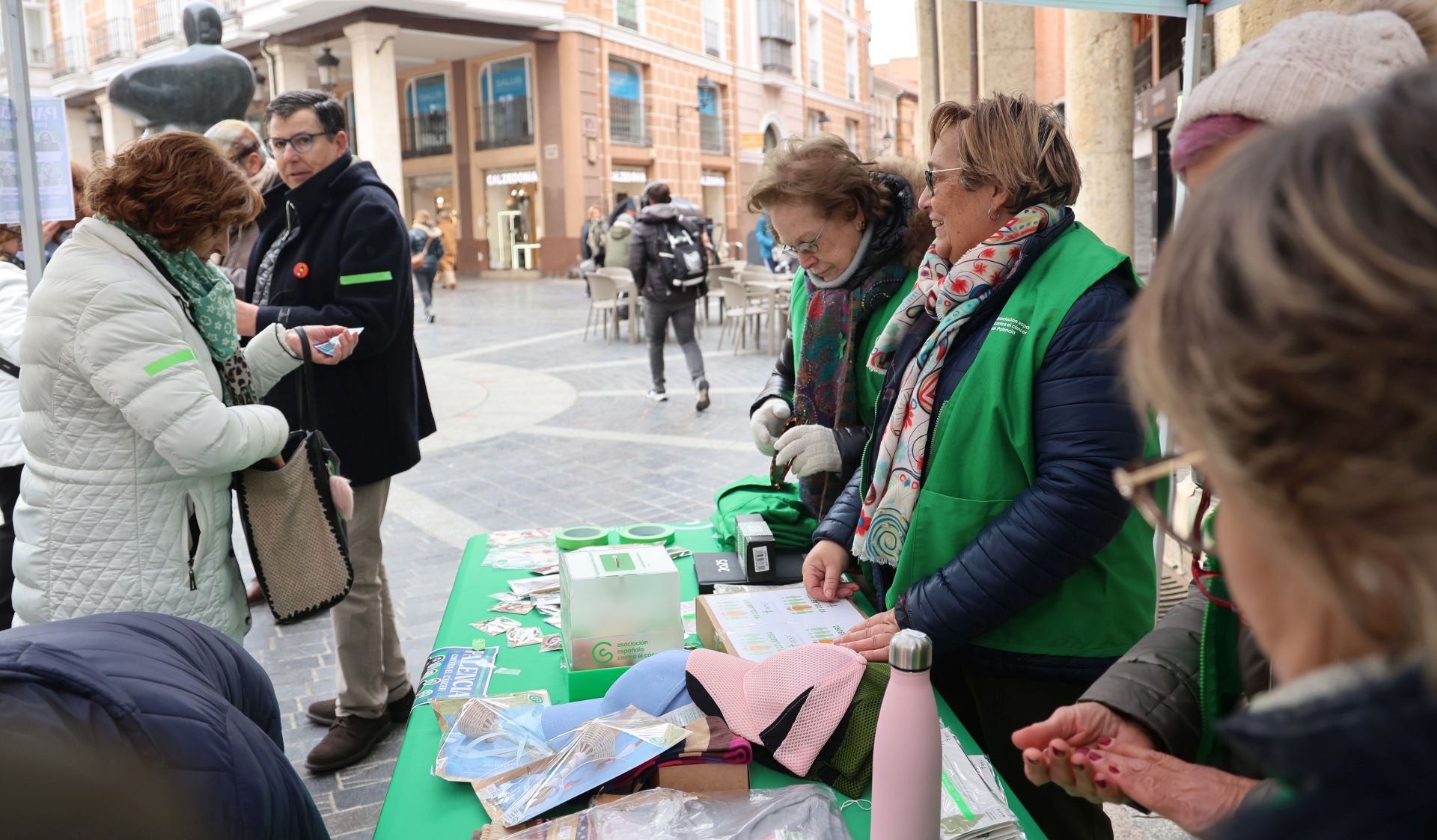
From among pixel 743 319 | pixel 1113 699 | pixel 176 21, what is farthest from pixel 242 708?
pixel 176 21

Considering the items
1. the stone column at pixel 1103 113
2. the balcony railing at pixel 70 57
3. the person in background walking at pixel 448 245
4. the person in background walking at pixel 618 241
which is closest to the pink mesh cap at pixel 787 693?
the stone column at pixel 1103 113

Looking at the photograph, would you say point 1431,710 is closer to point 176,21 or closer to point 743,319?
point 743,319

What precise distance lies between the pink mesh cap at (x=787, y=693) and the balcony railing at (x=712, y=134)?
1179 inches

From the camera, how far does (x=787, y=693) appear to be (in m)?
1.53

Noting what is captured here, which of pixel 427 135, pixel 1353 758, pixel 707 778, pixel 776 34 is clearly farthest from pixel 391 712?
pixel 776 34

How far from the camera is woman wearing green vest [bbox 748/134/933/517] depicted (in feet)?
8.14

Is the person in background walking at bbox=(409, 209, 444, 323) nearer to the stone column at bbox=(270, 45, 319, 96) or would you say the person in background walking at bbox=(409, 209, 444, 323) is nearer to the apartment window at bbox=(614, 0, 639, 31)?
Result: the stone column at bbox=(270, 45, 319, 96)

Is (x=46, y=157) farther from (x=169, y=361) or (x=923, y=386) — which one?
(x=923, y=386)

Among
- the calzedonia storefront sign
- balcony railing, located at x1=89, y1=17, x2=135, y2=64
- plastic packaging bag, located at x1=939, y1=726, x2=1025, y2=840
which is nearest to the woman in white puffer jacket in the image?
plastic packaging bag, located at x1=939, y1=726, x2=1025, y2=840

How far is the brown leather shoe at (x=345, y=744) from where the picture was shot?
3.11m

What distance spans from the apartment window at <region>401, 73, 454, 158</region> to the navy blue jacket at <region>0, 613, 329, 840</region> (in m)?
29.1

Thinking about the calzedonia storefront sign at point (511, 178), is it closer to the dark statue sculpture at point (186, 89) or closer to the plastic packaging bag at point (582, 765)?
the dark statue sculpture at point (186, 89)

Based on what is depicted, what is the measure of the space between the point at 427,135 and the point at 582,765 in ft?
99.2

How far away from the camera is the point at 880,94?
5028 cm
